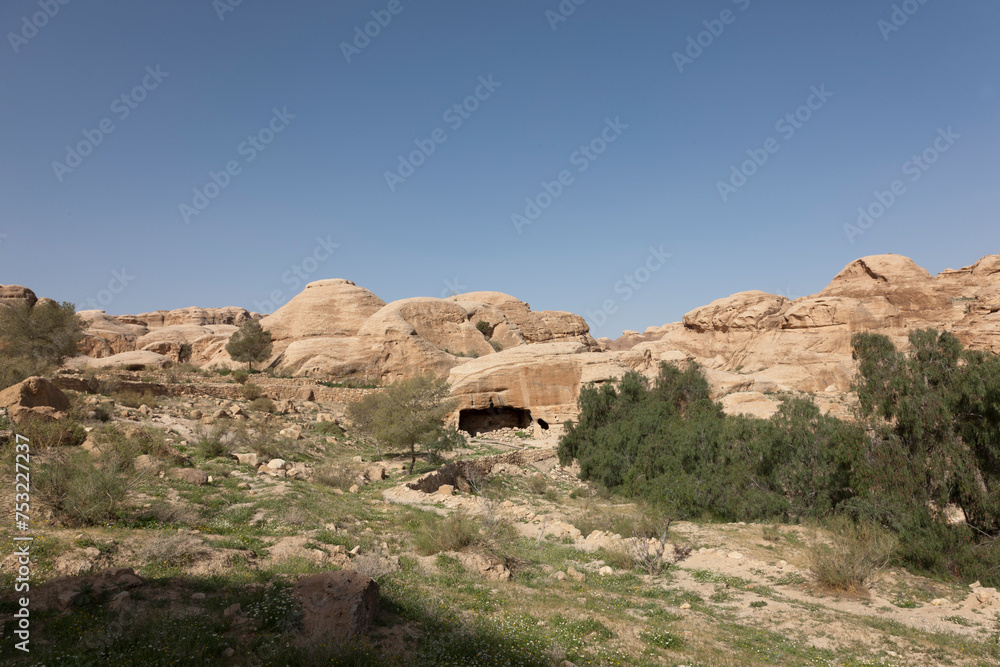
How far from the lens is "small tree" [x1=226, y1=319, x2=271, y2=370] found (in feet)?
105

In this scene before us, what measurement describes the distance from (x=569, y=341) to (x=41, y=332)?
24.2 m

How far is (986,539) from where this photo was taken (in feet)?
28.2

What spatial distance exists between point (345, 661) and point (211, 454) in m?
10.8

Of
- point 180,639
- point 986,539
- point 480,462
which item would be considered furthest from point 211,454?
point 986,539

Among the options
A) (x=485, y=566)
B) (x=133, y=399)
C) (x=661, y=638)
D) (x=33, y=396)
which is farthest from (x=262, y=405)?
(x=661, y=638)

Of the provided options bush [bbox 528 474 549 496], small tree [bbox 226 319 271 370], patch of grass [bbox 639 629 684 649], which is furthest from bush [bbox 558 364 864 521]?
small tree [bbox 226 319 271 370]

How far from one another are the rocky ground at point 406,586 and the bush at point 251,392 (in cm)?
947

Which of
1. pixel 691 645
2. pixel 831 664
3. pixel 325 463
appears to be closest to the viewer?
pixel 831 664

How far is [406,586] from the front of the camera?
21.7 feet

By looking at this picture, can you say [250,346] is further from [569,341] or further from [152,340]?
[569,341]

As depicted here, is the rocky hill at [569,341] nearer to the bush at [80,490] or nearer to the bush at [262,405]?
the bush at [262,405]

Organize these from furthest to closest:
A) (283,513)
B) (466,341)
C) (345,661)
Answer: (466,341), (283,513), (345,661)

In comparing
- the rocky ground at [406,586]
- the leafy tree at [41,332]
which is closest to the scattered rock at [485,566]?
the rocky ground at [406,586]

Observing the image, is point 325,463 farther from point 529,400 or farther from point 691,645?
point 691,645
